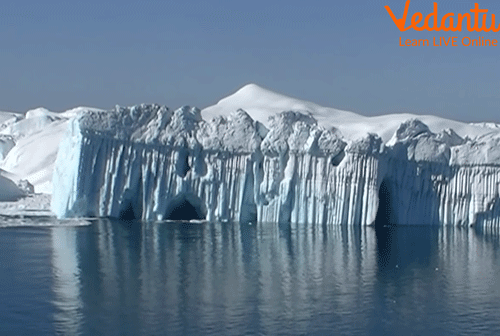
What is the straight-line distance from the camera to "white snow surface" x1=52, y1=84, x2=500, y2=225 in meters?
37.2

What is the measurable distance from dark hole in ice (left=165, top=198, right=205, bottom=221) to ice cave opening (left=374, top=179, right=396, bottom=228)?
30.6 feet

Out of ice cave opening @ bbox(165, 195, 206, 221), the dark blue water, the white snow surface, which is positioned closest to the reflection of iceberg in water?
the dark blue water

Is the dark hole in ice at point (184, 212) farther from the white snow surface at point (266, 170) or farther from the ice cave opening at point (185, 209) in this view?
the white snow surface at point (266, 170)

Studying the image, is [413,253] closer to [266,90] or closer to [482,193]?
[482,193]

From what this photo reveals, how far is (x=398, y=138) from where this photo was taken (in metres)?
38.8

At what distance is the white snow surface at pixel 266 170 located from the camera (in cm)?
3719

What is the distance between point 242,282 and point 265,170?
14.2 meters

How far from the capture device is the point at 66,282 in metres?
23.7

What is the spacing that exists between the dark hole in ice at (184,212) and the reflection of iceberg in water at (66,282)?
21.4 feet

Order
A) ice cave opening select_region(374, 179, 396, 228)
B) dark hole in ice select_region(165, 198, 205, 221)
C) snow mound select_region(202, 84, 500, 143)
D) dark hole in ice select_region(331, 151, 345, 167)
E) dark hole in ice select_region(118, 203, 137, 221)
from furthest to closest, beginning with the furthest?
snow mound select_region(202, 84, 500, 143) → ice cave opening select_region(374, 179, 396, 228) → dark hole in ice select_region(165, 198, 205, 221) → dark hole in ice select_region(118, 203, 137, 221) → dark hole in ice select_region(331, 151, 345, 167)

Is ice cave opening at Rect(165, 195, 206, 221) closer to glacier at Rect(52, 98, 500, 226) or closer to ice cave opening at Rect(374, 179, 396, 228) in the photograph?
glacier at Rect(52, 98, 500, 226)

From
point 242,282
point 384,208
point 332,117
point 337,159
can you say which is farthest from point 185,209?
point 242,282

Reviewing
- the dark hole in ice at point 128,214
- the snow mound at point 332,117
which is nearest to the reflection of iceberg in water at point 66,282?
the dark hole in ice at point 128,214

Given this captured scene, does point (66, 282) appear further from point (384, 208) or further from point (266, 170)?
point (384, 208)
